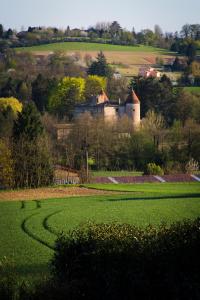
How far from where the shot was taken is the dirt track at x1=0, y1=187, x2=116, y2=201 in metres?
39.1

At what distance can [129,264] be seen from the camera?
49.1 ft

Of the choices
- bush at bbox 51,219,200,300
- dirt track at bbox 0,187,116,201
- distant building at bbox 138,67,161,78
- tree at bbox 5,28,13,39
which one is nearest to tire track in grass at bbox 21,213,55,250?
bush at bbox 51,219,200,300

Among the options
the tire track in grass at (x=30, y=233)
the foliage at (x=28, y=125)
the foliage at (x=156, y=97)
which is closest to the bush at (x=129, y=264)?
the tire track in grass at (x=30, y=233)

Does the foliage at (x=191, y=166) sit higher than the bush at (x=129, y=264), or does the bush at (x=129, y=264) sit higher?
the bush at (x=129, y=264)

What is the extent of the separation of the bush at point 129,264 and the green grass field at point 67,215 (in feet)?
8.65

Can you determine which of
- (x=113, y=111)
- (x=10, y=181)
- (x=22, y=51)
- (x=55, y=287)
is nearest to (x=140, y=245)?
(x=55, y=287)

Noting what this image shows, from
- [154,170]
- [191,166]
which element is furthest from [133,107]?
[154,170]

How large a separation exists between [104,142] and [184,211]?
2901 cm

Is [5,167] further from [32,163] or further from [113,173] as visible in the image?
[113,173]

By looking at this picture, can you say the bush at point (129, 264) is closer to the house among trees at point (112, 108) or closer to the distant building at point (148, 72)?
the house among trees at point (112, 108)

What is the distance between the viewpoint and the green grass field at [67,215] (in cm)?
2120

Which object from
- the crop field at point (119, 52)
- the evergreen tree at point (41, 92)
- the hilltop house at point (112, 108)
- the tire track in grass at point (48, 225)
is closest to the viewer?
the tire track in grass at point (48, 225)

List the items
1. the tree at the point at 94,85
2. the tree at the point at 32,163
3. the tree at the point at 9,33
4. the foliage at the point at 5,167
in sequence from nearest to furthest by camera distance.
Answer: the foliage at the point at 5,167 < the tree at the point at 32,163 < the tree at the point at 94,85 < the tree at the point at 9,33

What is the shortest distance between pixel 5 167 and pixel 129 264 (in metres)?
30.0
